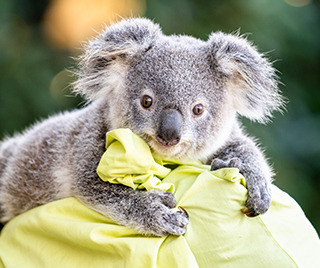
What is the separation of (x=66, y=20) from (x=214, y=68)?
268cm

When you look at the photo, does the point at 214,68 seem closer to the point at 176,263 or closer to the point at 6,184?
the point at 176,263

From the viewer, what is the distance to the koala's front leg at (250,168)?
129cm

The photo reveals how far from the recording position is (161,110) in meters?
1.36

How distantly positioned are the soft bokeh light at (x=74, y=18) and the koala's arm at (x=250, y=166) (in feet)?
7.49

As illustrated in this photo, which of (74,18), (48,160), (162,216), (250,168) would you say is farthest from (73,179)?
(74,18)

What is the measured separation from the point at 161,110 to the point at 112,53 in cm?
41

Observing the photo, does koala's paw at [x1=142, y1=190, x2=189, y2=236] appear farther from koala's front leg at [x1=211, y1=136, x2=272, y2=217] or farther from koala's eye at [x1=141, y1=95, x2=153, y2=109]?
koala's eye at [x1=141, y1=95, x2=153, y2=109]

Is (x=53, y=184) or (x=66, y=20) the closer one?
(x=53, y=184)

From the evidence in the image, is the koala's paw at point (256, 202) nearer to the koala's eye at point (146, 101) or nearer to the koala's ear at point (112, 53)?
the koala's eye at point (146, 101)

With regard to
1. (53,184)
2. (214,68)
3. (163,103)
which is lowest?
(53,184)

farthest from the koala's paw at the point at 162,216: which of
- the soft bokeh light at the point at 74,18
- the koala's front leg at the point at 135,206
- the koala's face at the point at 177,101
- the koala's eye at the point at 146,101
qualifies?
the soft bokeh light at the point at 74,18

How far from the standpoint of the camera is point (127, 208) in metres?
1.41

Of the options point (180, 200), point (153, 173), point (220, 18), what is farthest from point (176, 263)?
point (220, 18)

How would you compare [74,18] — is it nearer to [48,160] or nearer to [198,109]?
[48,160]
